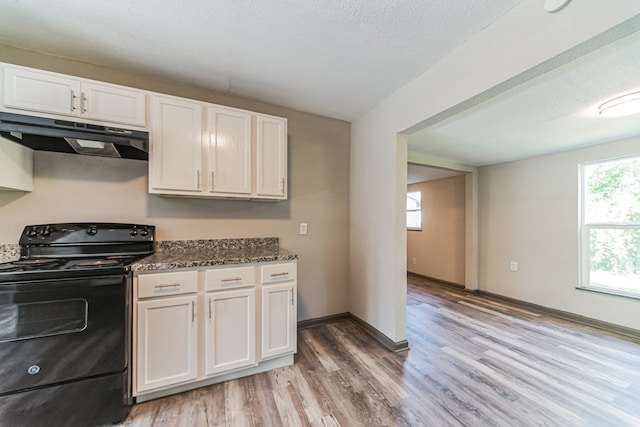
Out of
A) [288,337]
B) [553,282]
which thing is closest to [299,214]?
[288,337]

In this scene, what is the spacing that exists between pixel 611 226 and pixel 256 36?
4.19 m

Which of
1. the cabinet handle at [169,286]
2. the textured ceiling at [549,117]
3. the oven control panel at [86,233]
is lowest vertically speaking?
the cabinet handle at [169,286]

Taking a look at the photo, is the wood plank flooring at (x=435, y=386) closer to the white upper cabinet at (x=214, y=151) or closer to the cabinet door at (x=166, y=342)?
the cabinet door at (x=166, y=342)

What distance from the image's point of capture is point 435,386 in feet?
5.74

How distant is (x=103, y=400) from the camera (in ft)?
4.51

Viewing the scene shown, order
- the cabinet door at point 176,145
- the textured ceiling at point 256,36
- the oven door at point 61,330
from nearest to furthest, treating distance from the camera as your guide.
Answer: the oven door at point 61,330 → the textured ceiling at point 256,36 → the cabinet door at point 176,145

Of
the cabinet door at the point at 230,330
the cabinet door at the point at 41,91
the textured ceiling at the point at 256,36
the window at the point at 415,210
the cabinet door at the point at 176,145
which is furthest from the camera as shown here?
the window at the point at 415,210

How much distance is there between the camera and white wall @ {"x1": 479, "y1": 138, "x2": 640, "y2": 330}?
2.86 meters

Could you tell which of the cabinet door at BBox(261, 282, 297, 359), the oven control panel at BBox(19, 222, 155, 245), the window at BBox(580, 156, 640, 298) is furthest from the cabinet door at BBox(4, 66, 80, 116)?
the window at BBox(580, 156, 640, 298)

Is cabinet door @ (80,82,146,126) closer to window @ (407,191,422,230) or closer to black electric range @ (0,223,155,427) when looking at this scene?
black electric range @ (0,223,155,427)

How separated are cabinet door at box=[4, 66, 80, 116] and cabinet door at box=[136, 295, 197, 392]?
4.44 feet

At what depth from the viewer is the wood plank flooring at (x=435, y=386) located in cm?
147

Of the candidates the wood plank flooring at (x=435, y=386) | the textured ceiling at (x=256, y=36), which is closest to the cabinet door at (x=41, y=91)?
the textured ceiling at (x=256, y=36)

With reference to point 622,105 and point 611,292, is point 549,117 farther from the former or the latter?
point 611,292
